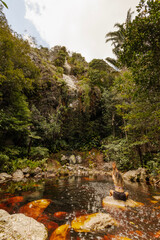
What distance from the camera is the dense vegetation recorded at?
198 inches

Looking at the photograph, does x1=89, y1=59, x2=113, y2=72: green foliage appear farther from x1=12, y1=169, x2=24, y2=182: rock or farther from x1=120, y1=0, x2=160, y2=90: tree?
x1=12, y1=169, x2=24, y2=182: rock

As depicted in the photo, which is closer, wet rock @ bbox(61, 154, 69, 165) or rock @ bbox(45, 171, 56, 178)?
rock @ bbox(45, 171, 56, 178)

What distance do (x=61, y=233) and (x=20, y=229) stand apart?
86 cm

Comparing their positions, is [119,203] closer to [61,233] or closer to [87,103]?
[61,233]

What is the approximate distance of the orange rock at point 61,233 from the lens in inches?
96.8

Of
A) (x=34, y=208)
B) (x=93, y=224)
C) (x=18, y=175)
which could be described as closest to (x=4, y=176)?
(x=18, y=175)

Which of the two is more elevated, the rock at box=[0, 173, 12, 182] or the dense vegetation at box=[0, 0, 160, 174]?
the dense vegetation at box=[0, 0, 160, 174]

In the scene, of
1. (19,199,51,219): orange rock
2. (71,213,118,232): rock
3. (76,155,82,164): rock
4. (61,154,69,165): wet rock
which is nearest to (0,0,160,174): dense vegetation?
(61,154,69,165): wet rock

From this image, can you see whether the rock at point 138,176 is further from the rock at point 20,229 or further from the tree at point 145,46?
the rock at point 20,229

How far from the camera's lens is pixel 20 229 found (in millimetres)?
2395

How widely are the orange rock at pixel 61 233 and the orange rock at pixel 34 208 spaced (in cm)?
94

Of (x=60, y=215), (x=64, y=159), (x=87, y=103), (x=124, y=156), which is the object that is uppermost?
(x=87, y=103)

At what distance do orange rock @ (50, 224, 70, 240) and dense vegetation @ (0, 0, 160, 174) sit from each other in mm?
5508

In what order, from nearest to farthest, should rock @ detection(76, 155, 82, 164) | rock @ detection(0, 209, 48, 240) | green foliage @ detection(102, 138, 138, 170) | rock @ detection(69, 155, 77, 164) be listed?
rock @ detection(0, 209, 48, 240) < green foliage @ detection(102, 138, 138, 170) < rock @ detection(69, 155, 77, 164) < rock @ detection(76, 155, 82, 164)
